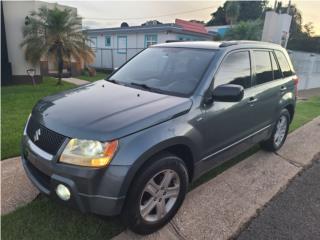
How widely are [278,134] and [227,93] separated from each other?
8.61ft

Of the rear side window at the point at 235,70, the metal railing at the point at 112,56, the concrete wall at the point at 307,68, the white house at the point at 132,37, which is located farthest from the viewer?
the metal railing at the point at 112,56

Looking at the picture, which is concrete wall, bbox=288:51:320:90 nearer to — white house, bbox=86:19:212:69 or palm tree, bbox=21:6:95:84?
white house, bbox=86:19:212:69

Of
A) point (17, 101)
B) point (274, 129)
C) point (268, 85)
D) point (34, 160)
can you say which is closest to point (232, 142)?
point (268, 85)

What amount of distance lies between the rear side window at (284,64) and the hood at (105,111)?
271cm

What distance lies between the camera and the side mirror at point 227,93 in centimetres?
312

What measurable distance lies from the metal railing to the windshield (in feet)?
57.7

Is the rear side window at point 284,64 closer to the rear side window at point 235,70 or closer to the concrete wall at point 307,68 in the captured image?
the rear side window at point 235,70

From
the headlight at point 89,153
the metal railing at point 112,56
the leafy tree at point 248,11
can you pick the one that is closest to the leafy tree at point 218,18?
the leafy tree at point 248,11

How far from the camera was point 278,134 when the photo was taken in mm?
5262

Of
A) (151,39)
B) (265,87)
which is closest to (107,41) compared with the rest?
(151,39)

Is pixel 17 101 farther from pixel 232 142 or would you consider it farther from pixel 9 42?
pixel 232 142

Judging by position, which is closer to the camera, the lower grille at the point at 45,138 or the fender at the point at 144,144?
the fender at the point at 144,144

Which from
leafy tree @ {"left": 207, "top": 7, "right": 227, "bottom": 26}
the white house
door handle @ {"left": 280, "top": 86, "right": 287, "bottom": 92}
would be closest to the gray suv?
door handle @ {"left": 280, "top": 86, "right": 287, "bottom": 92}

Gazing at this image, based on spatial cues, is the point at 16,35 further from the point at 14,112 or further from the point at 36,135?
the point at 36,135
